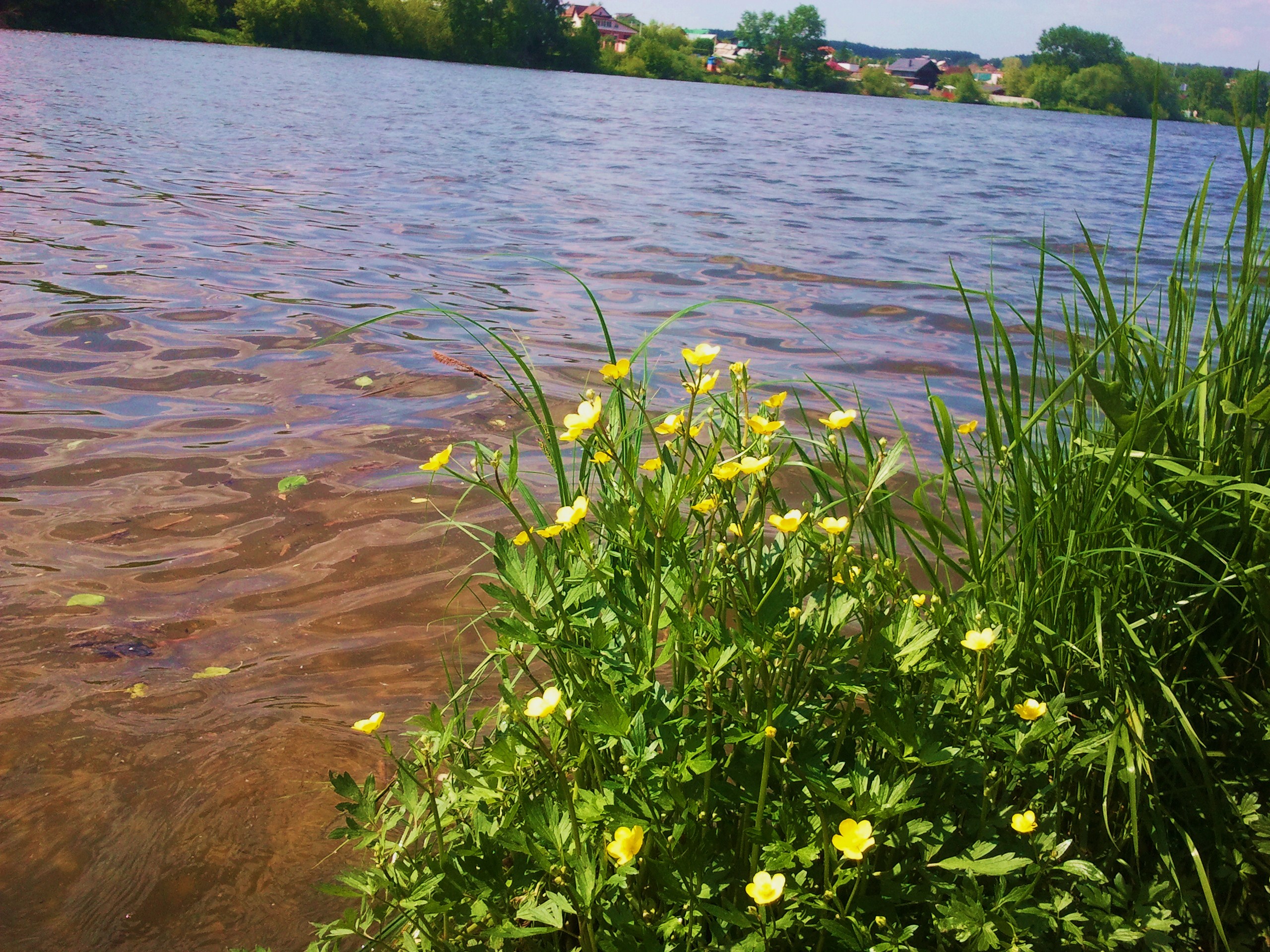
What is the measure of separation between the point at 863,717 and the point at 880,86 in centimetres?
9119

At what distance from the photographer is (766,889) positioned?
1121 mm

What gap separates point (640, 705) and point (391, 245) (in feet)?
26.9

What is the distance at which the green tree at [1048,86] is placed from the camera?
68500mm

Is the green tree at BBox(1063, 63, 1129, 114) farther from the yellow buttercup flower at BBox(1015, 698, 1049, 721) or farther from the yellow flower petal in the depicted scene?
the yellow flower petal

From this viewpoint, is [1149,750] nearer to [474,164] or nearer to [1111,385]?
[1111,385]

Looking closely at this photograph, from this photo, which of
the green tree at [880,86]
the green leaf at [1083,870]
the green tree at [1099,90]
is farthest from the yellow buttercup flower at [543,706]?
the green tree at [880,86]

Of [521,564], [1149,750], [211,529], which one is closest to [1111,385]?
[1149,750]

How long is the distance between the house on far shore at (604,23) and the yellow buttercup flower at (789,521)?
89856 mm

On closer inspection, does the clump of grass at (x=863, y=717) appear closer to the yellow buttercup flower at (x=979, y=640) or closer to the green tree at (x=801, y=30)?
the yellow buttercup flower at (x=979, y=640)

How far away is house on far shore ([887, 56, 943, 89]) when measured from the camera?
90.3 m

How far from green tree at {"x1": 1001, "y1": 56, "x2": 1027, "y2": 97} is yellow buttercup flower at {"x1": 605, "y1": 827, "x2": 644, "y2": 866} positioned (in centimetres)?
8497

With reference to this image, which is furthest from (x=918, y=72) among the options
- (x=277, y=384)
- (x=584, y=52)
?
(x=277, y=384)

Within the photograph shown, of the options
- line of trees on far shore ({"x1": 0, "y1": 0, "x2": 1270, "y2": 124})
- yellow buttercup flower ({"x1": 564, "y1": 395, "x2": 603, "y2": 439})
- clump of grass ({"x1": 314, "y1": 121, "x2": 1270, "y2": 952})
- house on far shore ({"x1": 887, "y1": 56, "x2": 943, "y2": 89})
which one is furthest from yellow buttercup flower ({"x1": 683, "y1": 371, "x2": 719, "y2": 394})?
house on far shore ({"x1": 887, "y1": 56, "x2": 943, "y2": 89})

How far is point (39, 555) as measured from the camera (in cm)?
325
